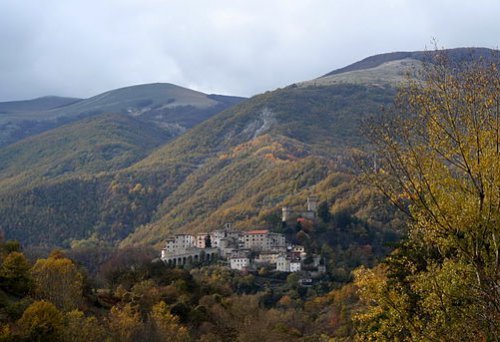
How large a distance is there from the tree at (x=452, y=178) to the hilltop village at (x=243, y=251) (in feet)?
234

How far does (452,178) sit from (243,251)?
77.1 meters

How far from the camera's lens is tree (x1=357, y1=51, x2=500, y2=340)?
14.3m

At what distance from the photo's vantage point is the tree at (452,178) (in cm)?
1431

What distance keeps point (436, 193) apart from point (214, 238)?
85131 millimetres

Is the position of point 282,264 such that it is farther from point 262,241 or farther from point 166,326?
point 166,326

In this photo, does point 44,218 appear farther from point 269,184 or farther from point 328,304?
point 328,304

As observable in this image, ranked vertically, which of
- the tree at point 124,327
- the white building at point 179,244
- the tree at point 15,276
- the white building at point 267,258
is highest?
the tree at point 15,276

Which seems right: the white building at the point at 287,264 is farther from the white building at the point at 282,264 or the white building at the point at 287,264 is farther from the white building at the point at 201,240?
the white building at the point at 201,240

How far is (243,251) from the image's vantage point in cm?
9131

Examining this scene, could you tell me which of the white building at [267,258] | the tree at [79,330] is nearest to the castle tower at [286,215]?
the white building at [267,258]

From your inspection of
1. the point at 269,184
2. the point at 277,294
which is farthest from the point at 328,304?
the point at 269,184

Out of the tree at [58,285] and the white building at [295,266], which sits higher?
the tree at [58,285]

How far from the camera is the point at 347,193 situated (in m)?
130

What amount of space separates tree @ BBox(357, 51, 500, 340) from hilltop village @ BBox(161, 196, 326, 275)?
2812 inches
